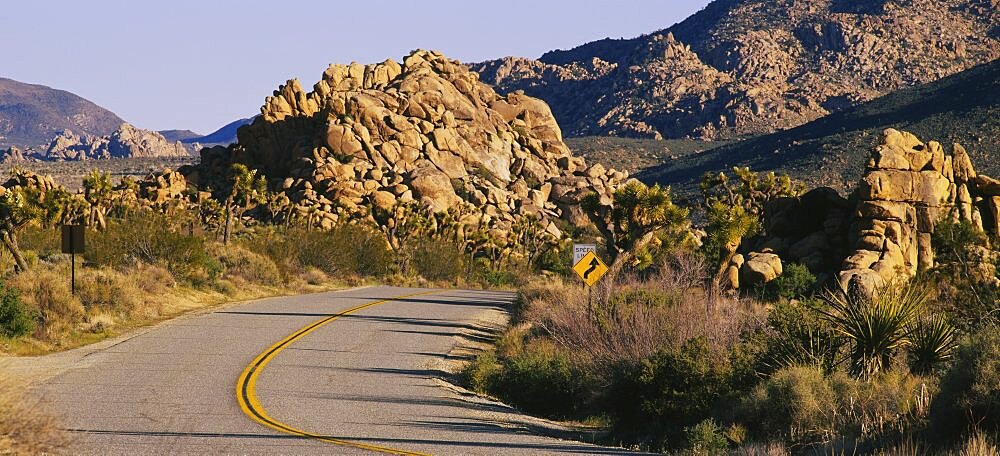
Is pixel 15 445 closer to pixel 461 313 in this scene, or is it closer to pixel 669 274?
pixel 669 274

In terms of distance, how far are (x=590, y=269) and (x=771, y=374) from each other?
25.7 feet

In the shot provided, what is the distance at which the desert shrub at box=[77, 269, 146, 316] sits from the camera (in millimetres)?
23359

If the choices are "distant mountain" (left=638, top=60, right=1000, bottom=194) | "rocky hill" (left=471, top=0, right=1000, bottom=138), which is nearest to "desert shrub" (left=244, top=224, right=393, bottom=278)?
"distant mountain" (left=638, top=60, right=1000, bottom=194)

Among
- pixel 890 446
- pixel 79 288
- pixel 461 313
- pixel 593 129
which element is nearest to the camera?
pixel 890 446

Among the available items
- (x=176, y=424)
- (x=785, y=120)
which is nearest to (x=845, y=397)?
(x=176, y=424)

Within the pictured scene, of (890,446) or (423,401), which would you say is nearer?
(890,446)

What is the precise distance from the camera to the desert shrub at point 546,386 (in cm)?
1631

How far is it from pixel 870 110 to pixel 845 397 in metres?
96.7

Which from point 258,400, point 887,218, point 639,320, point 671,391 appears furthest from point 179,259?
point 671,391

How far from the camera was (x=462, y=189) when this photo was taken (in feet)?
A: 318

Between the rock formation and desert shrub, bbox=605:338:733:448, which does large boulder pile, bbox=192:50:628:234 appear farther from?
desert shrub, bbox=605:338:733:448

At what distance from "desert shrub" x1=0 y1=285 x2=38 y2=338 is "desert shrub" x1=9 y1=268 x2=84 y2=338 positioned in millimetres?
697

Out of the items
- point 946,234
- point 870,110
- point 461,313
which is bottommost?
point 461,313

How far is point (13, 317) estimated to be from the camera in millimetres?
19031
